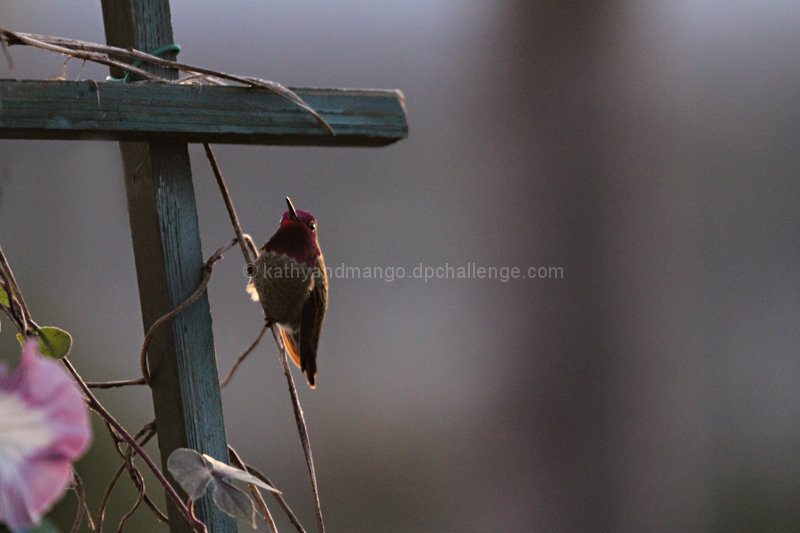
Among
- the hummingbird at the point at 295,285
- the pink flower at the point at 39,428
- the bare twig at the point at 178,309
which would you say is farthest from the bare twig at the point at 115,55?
the pink flower at the point at 39,428

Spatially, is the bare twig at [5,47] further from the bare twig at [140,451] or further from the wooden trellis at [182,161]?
the bare twig at [140,451]

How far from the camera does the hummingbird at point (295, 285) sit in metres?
0.95

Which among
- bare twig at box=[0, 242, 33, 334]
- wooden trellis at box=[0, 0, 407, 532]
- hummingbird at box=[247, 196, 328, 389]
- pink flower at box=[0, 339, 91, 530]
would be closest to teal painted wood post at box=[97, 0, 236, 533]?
wooden trellis at box=[0, 0, 407, 532]

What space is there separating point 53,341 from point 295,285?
0.34 metres

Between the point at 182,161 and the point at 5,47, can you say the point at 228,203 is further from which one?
the point at 5,47

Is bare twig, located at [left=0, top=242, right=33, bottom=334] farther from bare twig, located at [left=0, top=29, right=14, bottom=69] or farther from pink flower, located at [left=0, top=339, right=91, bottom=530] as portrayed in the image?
pink flower, located at [left=0, top=339, right=91, bottom=530]

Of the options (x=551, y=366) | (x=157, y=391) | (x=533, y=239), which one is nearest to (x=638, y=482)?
(x=551, y=366)

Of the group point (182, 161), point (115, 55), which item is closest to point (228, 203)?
point (182, 161)

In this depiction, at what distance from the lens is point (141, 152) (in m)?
0.69

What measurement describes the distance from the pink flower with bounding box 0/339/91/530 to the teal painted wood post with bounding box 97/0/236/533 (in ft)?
1.43

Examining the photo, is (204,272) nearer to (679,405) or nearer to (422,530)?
(422,530)

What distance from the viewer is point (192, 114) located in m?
0.63

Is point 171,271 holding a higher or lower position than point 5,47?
lower

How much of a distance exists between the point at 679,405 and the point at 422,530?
3.92ft
